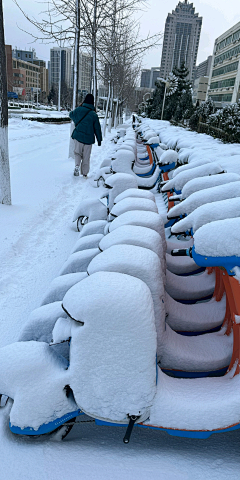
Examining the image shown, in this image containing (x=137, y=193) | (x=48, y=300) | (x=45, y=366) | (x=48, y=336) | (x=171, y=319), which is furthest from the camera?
(x=137, y=193)

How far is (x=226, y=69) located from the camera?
5272cm

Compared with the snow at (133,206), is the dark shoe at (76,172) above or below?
below

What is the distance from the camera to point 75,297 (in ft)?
5.19

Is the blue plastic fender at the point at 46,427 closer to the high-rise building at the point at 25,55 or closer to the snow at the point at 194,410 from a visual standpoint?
the snow at the point at 194,410

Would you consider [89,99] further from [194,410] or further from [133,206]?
[194,410]

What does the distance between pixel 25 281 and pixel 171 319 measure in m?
1.61

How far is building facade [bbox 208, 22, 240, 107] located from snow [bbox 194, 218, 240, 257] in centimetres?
4871

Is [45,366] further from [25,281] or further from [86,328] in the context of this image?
[25,281]

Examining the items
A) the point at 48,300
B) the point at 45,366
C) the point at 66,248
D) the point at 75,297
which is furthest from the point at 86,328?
the point at 66,248

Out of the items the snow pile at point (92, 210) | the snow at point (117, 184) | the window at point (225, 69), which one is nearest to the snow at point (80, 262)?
the snow at point (117, 184)

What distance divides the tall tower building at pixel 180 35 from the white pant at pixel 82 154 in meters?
174

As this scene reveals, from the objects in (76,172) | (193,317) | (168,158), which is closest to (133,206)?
(193,317)

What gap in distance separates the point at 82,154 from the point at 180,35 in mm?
189410

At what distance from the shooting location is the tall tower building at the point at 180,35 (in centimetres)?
16425
